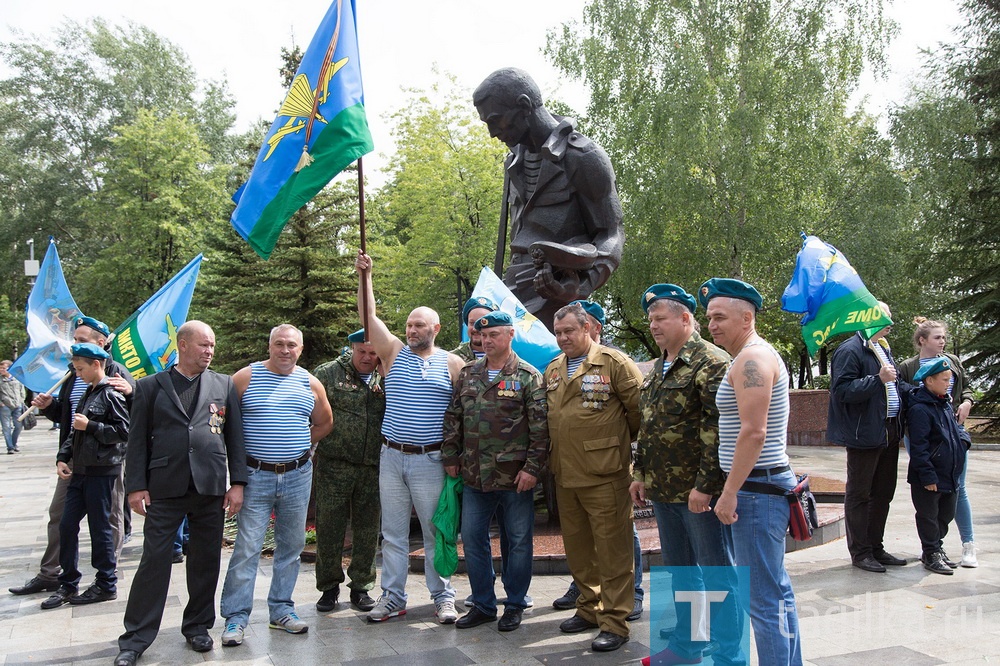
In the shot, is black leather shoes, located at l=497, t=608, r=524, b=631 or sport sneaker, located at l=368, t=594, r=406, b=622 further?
sport sneaker, located at l=368, t=594, r=406, b=622

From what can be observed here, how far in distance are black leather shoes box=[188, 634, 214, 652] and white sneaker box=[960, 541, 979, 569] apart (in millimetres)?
5411

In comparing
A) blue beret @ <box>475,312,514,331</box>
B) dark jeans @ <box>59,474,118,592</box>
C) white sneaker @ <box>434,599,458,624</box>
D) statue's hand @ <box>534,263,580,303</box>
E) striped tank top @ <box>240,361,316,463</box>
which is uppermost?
statue's hand @ <box>534,263,580,303</box>

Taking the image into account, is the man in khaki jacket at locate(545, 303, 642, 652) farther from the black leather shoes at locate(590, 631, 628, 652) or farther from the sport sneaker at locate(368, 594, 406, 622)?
the sport sneaker at locate(368, 594, 406, 622)

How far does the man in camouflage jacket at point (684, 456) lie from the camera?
13.5 ft

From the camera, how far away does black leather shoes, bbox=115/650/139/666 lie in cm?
457

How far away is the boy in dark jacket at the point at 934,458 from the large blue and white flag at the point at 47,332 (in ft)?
25.6

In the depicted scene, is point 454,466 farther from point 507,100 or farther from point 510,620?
point 507,100

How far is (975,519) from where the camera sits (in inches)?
339

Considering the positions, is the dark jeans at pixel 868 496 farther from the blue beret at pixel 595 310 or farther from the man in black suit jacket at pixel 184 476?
the man in black suit jacket at pixel 184 476

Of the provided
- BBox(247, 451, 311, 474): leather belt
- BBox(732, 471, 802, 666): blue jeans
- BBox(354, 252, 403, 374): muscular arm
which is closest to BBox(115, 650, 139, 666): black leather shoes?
BBox(247, 451, 311, 474): leather belt

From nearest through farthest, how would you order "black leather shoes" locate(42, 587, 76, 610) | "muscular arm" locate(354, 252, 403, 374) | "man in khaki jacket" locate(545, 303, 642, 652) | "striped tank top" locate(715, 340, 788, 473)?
"striped tank top" locate(715, 340, 788, 473) < "man in khaki jacket" locate(545, 303, 642, 652) < "muscular arm" locate(354, 252, 403, 374) < "black leather shoes" locate(42, 587, 76, 610)

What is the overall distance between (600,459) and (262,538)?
213 cm

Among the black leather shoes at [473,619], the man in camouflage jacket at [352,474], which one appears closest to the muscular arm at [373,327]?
the man in camouflage jacket at [352,474]

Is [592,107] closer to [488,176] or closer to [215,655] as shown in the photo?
[488,176]
